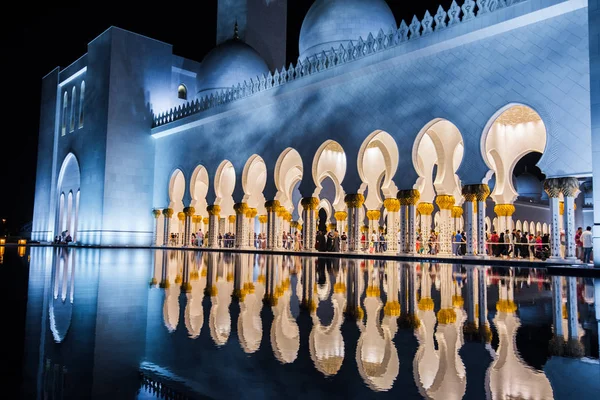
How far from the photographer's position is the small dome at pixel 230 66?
→ 1645 cm

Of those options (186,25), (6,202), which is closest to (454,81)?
(186,25)

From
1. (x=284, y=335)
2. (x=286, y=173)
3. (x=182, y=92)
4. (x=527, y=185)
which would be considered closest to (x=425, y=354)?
(x=284, y=335)

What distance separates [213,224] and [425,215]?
6.40 m

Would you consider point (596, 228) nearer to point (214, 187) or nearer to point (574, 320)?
point (574, 320)

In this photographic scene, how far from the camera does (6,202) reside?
25.7 meters

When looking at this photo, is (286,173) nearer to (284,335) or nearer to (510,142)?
(510,142)

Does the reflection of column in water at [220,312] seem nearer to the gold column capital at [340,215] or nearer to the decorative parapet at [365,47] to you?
the decorative parapet at [365,47]

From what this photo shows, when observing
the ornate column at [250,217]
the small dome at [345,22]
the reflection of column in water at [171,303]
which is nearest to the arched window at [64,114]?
the ornate column at [250,217]

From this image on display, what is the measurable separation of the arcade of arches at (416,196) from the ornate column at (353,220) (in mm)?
23

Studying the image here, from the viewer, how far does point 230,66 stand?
16.5 metres

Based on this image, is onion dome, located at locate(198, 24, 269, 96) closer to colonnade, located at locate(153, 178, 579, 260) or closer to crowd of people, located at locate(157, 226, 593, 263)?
colonnade, located at locate(153, 178, 579, 260)

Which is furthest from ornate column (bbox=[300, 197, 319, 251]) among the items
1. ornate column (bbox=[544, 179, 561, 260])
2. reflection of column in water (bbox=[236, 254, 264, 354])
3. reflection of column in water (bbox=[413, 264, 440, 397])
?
reflection of column in water (bbox=[413, 264, 440, 397])

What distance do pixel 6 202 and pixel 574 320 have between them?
2839cm

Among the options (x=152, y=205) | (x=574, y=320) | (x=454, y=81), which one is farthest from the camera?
(x=152, y=205)
